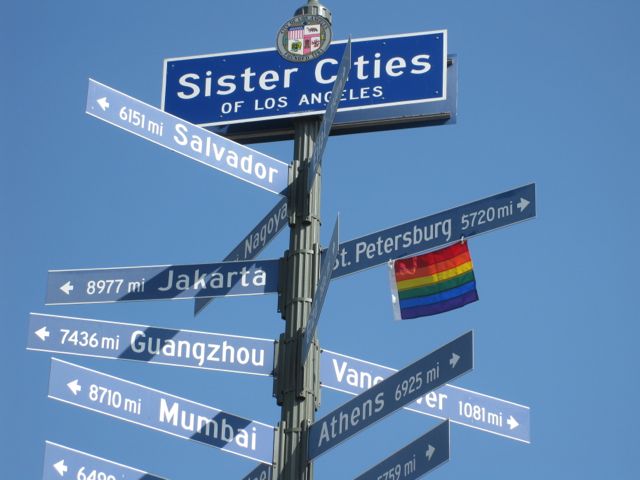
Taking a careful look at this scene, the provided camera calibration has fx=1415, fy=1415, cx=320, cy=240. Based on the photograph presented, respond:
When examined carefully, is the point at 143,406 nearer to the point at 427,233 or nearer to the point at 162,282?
the point at 162,282

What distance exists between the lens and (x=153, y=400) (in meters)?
8.52

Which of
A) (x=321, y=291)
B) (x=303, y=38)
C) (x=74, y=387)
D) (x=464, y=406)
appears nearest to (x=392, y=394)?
(x=321, y=291)

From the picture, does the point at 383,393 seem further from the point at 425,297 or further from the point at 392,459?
the point at 425,297

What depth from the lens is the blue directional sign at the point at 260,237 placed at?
9141 mm

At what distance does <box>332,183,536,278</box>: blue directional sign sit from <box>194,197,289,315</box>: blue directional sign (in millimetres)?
558

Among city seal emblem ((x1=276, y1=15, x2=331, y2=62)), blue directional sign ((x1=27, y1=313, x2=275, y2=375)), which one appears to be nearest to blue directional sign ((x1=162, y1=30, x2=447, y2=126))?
city seal emblem ((x1=276, y1=15, x2=331, y2=62))

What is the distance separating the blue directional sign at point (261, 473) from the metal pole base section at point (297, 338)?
0.06 metres

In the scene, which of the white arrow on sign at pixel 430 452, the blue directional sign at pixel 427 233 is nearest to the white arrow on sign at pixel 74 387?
the blue directional sign at pixel 427 233

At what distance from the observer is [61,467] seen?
27.2 ft

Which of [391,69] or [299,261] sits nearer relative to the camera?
[299,261]

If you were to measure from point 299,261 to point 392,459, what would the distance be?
159 centimetres

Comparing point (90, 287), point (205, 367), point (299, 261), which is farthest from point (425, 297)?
point (90, 287)

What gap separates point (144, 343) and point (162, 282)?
1.43ft

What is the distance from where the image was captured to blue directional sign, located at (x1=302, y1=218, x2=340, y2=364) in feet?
24.8
